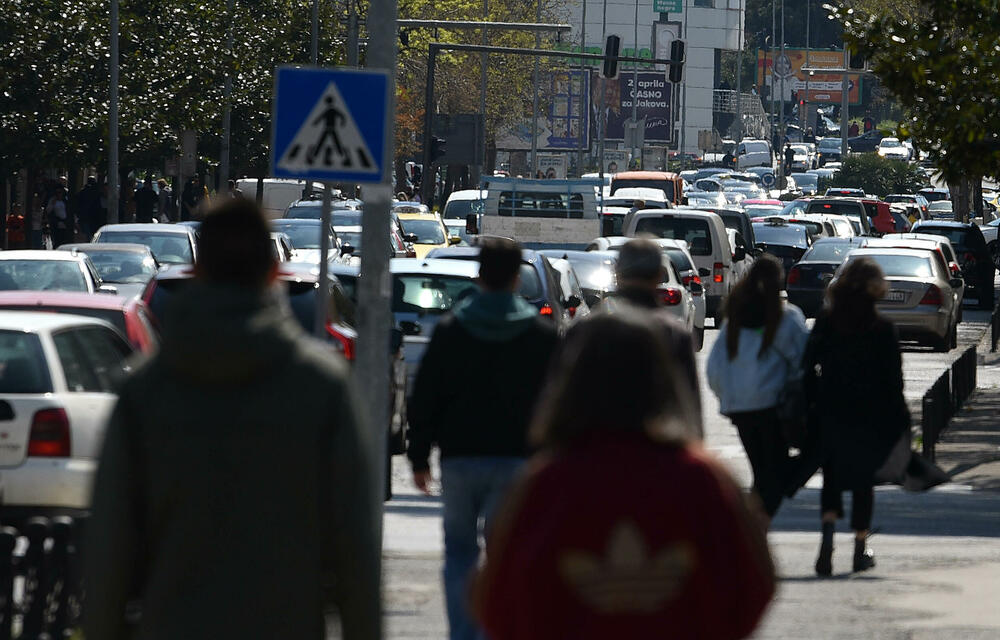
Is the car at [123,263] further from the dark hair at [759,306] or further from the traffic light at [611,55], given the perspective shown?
the traffic light at [611,55]

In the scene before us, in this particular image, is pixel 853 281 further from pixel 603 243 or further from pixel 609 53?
pixel 609 53

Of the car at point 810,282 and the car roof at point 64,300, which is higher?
the car roof at point 64,300

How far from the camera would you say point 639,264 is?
8219 mm

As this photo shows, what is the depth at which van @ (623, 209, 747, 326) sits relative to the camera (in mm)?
32500

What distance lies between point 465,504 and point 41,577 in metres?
1.69

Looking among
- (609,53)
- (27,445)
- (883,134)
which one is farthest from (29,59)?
(883,134)

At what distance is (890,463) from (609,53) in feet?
127

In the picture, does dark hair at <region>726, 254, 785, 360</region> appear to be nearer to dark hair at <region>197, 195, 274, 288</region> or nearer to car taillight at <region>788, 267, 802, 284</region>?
dark hair at <region>197, 195, 274, 288</region>

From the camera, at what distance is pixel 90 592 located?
13.5ft

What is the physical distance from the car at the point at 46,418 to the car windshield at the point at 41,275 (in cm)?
1031

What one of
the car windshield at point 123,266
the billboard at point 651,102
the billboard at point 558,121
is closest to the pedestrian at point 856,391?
the car windshield at point 123,266

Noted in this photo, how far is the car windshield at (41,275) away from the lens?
20.7m

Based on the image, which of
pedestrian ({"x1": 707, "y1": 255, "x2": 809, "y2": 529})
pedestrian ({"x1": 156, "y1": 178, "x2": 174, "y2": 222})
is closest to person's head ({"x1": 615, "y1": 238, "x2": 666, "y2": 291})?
pedestrian ({"x1": 707, "y1": 255, "x2": 809, "y2": 529})

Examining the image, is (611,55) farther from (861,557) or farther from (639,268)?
(639,268)
